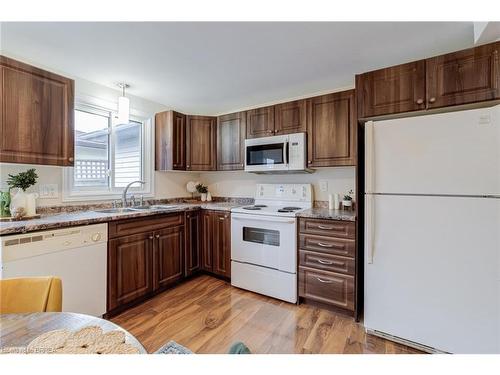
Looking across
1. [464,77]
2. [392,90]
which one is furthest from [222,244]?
[464,77]

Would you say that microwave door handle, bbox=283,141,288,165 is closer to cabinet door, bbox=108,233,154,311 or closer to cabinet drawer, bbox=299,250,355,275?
cabinet drawer, bbox=299,250,355,275

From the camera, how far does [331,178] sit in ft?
8.75

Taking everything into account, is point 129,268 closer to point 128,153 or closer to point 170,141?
point 128,153

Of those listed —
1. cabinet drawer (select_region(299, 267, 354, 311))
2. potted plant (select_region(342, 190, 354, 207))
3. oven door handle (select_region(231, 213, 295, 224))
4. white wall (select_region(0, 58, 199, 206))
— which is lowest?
cabinet drawer (select_region(299, 267, 354, 311))

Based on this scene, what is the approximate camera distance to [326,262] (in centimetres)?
209

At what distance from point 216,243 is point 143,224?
0.89m

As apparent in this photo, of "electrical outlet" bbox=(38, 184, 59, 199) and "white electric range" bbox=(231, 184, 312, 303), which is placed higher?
"electrical outlet" bbox=(38, 184, 59, 199)

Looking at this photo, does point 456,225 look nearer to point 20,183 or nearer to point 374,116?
point 374,116

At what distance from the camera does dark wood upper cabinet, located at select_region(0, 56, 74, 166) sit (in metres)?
1.59

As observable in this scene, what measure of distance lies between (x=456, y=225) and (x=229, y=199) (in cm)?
254

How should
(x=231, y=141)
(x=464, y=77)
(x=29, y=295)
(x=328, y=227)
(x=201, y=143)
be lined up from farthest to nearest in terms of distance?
(x=201, y=143) → (x=231, y=141) → (x=328, y=227) → (x=464, y=77) → (x=29, y=295)

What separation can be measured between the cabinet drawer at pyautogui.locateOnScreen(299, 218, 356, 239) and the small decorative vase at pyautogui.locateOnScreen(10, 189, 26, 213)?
2.29 m

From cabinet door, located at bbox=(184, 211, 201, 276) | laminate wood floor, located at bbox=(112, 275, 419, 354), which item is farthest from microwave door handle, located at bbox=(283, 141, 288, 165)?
laminate wood floor, located at bbox=(112, 275, 419, 354)
